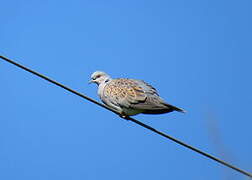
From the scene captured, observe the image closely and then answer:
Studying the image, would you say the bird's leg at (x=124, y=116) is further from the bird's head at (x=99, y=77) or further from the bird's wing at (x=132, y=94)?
the bird's head at (x=99, y=77)

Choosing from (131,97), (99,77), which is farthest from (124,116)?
(99,77)

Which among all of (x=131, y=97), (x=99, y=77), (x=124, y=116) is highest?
(x=99, y=77)

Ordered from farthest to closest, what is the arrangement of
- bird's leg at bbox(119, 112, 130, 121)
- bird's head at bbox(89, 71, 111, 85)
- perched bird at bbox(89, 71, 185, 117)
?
bird's head at bbox(89, 71, 111, 85), bird's leg at bbox(119, 112, 130, 121), perched bird at bbox(89, 71, 185, 117)

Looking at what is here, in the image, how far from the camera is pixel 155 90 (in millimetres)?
6230

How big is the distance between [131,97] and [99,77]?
4.98 feet

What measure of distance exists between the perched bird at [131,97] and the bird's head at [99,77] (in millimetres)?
251

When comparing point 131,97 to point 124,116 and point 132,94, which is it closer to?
point 132,94

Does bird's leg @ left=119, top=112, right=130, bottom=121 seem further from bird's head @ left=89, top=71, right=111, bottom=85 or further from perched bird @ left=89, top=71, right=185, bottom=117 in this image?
bird's head @ left=89, top=71, right=111, bottom=85

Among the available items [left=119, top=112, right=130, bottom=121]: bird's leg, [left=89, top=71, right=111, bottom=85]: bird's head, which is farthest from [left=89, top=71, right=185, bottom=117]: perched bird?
[left=89, top=71, right=111, bottom=85]: bird's head

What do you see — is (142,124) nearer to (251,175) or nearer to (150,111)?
(150,111)

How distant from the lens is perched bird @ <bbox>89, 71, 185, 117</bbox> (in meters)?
5.66

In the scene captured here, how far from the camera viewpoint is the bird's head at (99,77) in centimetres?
729

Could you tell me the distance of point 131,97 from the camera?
20.0 feet

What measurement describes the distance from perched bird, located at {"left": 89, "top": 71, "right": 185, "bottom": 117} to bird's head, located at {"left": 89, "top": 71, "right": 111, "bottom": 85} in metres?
0.25
